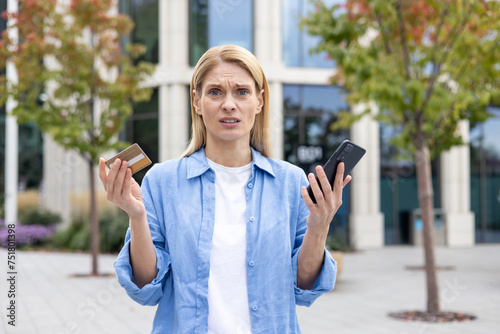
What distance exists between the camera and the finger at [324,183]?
2.00 meters

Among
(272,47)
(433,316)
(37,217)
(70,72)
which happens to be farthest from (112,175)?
(37,217)

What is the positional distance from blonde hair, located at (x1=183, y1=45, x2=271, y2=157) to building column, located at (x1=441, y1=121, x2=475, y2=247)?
63.0 ft

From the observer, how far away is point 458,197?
68.0ft

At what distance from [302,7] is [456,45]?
11247 millimetres

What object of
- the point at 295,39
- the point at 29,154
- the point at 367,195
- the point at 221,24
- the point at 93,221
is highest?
the point at 221,24

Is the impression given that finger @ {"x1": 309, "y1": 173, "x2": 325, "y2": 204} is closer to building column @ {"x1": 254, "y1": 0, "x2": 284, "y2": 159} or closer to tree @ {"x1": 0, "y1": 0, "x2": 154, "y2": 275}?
tree @ {"x1": 0, "y1": 0, "x2": 154, "y2": 275}

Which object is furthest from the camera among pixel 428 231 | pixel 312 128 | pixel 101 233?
pixel 312 128

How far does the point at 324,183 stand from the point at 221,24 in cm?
1813

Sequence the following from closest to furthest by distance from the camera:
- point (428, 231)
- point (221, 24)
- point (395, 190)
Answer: point (428, 231) → point (221, 24) → point (395, 190)

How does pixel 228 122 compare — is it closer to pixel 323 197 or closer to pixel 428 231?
pixel 323 197

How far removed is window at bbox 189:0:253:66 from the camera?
1952 cm

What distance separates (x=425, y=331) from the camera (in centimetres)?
750

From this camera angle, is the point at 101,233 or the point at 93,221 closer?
the point at 93,221

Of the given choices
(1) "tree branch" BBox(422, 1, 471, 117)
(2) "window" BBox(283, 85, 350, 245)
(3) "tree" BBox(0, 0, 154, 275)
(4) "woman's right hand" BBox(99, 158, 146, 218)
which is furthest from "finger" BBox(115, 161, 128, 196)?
(2) "window" BBox(283, 85, 350, 245)
